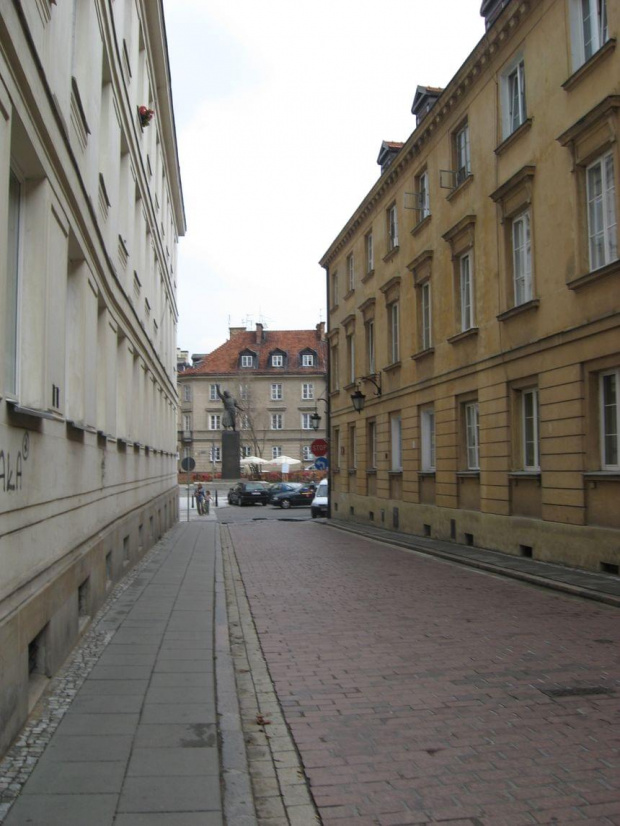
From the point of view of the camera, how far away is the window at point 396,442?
24594 millimetres

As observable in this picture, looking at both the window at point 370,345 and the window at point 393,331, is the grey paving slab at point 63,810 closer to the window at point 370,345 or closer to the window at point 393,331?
the window at point 393,331

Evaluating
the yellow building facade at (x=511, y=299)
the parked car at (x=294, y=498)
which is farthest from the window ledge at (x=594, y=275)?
the parked car at (x=294, y=498)

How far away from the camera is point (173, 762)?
186 inches

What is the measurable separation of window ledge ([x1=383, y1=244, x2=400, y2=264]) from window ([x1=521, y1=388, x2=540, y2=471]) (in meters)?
9.30

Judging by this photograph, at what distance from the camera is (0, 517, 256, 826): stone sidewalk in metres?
4.07

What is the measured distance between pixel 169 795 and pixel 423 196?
19987 mm

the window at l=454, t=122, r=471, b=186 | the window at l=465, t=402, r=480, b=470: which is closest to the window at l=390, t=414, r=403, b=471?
the window at l=465, t=402, r=480, b=470

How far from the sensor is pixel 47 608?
6270 millimetres

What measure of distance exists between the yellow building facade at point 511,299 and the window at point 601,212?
1.4 inches

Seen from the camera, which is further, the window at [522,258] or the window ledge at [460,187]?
the window ledge at [460,187]

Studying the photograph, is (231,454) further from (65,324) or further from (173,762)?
(173,762)

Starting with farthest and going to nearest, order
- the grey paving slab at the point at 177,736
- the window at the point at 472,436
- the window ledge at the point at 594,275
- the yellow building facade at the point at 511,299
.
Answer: the window at the point at 472,436
the yellow building facade at the point at 511,299
the window ledge at the point at 594,275
the grey paving slab at the point at 177,736

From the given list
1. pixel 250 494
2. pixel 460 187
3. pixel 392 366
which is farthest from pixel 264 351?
pixel 460 187

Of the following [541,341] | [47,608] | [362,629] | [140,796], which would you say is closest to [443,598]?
[362,629]
